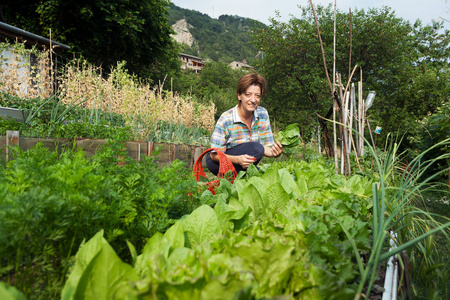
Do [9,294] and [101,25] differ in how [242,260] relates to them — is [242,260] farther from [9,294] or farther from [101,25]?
[101,25]

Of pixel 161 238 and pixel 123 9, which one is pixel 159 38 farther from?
pixel 161 238

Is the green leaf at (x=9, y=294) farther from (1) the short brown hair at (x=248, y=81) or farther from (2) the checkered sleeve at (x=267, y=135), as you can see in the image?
(2) the checkered sleeve at (x=267, y=135)

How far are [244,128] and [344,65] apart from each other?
16406mm

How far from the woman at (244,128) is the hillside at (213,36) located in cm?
7835

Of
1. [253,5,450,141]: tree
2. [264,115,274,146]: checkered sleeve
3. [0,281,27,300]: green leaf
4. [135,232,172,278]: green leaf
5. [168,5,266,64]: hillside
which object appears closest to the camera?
[0,281,27,300]: green leaf

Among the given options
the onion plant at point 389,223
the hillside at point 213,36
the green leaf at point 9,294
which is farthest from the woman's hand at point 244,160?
the hillside at point 213,36

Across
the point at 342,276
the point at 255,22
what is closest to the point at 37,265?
the point at 342,276

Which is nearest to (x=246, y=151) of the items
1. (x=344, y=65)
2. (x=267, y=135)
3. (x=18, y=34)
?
(x=267, y=135)

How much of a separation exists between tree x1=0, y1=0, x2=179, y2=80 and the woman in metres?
12.1

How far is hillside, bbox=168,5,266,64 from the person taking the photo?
3442 inches

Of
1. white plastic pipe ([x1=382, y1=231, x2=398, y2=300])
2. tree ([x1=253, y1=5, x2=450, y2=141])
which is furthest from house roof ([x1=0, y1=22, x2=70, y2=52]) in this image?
tree ([x1=253, y1=5, x2=450, y2=141])

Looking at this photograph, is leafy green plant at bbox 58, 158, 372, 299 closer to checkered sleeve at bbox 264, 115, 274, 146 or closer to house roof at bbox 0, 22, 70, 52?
checkered sleeve at bbox 264, 115, 274, 146

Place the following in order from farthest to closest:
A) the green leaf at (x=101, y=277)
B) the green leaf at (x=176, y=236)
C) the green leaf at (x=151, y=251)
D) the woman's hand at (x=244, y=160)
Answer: the woman's hand at (x=244, y=160) < the green leaf at (x=176, y=236) < the green leaf at (x=151, y=251) < the green leaf at (x=101, y=277)

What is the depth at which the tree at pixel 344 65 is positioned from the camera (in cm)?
1611
